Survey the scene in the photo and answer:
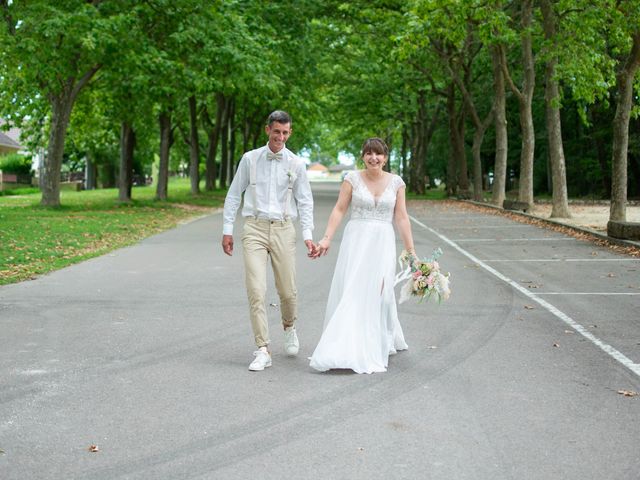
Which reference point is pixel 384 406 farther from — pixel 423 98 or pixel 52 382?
pixel 423 98

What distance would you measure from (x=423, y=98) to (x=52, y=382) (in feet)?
150

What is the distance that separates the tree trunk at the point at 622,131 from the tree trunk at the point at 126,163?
19119 millimetres

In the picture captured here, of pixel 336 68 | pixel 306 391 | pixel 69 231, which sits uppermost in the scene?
pixel 336 68

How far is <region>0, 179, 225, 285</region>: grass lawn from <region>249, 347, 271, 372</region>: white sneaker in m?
6.13

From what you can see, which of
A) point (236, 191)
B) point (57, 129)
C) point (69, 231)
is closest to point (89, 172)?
point (57, 129)

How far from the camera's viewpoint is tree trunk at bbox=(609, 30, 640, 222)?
20391 millimetres

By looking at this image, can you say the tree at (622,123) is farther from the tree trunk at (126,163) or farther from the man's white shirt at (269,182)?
the tree trunk at (126,163)

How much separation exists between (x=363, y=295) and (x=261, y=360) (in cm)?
95

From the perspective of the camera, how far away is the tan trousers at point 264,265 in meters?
7.04

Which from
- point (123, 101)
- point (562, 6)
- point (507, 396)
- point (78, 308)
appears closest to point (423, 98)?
point (123, 101)

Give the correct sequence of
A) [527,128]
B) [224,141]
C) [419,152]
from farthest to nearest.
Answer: [419,152], [224,141], [527,128]

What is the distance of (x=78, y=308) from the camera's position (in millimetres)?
9789

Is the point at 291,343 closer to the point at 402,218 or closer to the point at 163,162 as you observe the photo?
the point at 402,218

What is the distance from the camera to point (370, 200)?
725 centimetres
